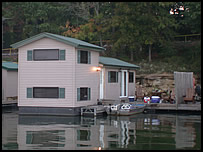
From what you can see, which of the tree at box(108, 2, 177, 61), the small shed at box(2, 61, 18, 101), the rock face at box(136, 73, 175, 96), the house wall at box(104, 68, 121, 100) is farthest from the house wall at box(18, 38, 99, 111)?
the tree at box(108, 2, 177, 61)

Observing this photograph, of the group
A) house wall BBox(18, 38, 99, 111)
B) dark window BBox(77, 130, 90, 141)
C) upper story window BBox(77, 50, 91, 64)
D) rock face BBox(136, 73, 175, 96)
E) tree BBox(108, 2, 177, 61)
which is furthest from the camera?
tree BBox(108, 2, 177, 61)

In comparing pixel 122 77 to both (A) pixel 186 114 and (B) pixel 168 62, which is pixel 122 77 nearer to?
(A) pixel 186 114

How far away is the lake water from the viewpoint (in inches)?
632

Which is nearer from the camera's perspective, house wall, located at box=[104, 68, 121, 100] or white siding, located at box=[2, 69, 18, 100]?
house wall, located at box=[104, 68, 121, 100]

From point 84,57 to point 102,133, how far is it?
9402 mm

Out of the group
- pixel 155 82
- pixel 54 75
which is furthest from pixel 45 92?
pixel 155 82

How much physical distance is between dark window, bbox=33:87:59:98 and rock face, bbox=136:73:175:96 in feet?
47.2

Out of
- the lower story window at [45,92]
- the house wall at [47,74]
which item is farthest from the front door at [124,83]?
the lower story window at [45,92]

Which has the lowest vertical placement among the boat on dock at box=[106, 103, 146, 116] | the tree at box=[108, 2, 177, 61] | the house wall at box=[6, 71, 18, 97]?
the boat on dock at box=[106, 103, 146, 116]

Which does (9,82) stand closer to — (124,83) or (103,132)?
(124,83)

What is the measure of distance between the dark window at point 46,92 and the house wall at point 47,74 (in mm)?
230

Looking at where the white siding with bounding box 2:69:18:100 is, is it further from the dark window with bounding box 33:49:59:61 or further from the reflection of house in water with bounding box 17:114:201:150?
the reflection of house in water with bounding box 17:114:201:150

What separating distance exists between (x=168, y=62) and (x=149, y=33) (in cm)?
416

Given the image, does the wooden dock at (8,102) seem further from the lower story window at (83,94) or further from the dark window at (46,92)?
the lower story window at (83,94)
